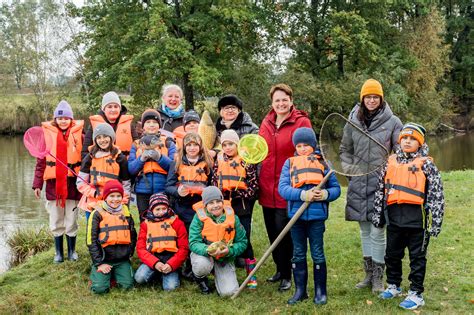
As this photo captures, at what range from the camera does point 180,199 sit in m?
5.94

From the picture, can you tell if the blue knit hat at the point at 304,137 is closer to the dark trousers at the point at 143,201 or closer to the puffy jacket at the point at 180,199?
the puffy jacket at the point at 180,199

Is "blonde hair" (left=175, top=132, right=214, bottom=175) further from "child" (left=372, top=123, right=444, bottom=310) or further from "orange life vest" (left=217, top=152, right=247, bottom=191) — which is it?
"child" (left=372, top=123, right=444, bottom=310)

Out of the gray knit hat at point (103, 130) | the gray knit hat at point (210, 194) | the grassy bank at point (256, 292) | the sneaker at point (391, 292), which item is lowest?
the grassy bank at point (256, 292)

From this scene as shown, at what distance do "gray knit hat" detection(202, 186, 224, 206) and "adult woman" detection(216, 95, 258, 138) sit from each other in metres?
0.87

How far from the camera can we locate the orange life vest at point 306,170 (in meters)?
5.09

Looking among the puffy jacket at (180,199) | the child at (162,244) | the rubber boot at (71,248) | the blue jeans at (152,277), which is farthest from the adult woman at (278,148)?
the rubber boot at (71,248)

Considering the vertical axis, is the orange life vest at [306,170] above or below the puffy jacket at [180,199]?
above

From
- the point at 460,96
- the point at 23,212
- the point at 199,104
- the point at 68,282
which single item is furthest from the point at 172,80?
the point at 460,96

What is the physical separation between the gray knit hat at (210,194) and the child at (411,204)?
5.54 ft

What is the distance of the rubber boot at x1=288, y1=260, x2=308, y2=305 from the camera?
5238 mm

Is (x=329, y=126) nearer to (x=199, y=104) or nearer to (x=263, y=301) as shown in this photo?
(x=263, y=301)

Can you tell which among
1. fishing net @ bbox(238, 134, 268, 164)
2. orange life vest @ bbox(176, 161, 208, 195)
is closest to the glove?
orange life vest @ bbox(176, 161, 208, 195)

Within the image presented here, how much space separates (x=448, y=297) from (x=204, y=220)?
281cm

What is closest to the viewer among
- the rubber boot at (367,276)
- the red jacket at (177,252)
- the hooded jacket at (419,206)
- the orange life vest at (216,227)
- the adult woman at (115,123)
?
the hooded jacket at (419,206)
